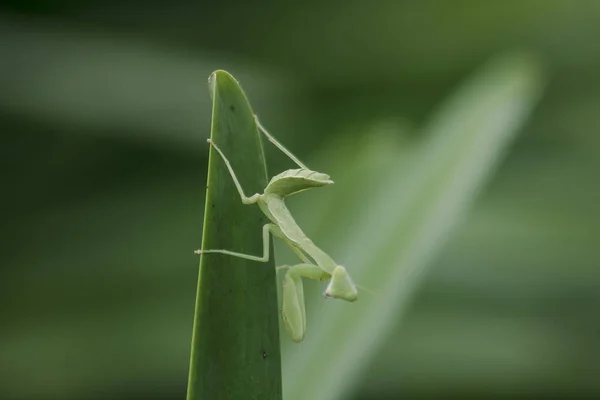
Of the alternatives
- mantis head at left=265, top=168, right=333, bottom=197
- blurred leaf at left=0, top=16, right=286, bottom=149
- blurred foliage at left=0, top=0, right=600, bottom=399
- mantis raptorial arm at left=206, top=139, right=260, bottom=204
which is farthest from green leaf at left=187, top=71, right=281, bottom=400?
blurred leaf at left=0, top=16, right=286, bottom=149

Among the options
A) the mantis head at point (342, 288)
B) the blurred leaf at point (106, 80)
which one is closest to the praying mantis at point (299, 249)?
the mantis head at point (342, 288)

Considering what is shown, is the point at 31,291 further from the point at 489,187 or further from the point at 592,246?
the point at 592,246

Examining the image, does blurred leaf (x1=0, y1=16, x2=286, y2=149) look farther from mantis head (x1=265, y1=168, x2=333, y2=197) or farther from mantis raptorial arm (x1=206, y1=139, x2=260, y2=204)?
mantis raptorial arm (x1=206, y1=139, x2=260, y2=204)

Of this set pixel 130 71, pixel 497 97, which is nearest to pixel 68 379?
pixel 130 71

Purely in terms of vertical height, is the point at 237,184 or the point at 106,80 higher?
the point at 106,80

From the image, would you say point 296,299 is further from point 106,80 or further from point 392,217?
point 106,80

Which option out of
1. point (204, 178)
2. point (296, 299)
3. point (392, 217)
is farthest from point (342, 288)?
point (204, 178)
